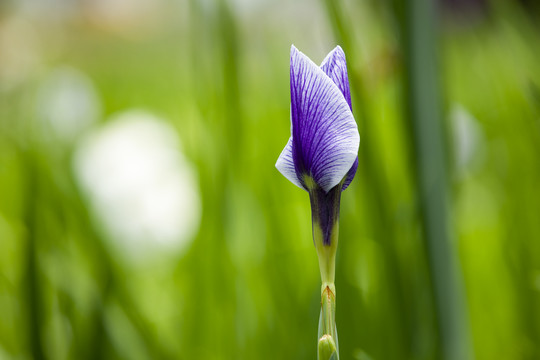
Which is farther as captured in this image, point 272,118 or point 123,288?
point 272,118

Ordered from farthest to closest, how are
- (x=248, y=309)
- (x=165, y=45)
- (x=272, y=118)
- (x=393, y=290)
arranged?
(x=165, y=45) < (x=272, y=118) < (x=248, y=309) < (x=393, y=290)

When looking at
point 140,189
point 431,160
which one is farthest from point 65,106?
point 431,160

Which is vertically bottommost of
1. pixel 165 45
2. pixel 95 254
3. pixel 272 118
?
pixel 95 254

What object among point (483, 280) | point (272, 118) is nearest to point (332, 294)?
point (483, 280)

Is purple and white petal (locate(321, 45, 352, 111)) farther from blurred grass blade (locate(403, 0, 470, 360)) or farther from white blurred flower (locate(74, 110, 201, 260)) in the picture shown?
white blurred flower (locate(74, 110, 201, 260))

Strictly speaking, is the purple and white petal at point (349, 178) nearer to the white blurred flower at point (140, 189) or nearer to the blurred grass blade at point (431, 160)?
the blurred grass blade at point (431, 160)

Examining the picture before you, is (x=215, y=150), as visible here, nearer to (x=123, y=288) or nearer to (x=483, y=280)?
(x=123, y=288)

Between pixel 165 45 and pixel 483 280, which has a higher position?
pixel 165 45

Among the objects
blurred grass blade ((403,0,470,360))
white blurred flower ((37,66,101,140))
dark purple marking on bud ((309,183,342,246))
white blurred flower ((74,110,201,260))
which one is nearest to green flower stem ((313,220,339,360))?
dark purple marking on bud ((309,183,342,246))
